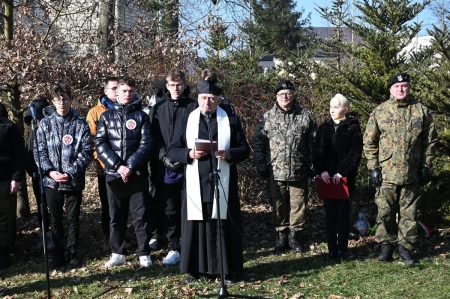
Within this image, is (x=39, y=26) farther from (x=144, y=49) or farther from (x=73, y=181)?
(x=73, y=181)

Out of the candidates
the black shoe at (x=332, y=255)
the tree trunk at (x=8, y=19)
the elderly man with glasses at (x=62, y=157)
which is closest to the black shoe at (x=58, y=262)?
the elderly man with glasses at (x=62, y=157)

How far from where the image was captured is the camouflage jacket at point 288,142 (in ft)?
23.5

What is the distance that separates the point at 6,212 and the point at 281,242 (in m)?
3.50

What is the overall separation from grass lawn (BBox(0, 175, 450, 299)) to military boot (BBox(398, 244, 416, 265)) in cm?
9

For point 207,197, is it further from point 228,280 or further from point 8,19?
point 8,19

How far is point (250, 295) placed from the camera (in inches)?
225

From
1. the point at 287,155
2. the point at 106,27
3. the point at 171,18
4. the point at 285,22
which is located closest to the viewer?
the point at 287,155

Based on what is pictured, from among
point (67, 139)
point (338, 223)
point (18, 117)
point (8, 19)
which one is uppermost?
point (8, 19)

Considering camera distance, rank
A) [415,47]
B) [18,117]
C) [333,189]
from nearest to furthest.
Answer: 1. [333,189]
2. [18,117]
3. [415,47]

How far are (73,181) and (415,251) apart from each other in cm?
439

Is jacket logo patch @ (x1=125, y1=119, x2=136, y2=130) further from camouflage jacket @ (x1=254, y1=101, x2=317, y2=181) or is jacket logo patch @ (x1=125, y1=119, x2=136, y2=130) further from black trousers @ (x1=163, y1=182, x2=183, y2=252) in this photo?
camouflage jacket @ (x1=254, y1=101, x2=317, y2=181)

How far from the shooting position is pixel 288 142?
718 cm

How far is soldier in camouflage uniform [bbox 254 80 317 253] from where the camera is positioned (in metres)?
7.16

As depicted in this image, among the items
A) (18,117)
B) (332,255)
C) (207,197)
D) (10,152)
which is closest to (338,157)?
(332,255)
